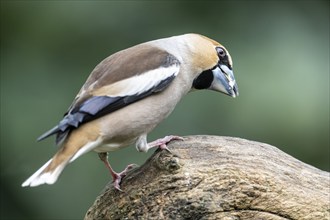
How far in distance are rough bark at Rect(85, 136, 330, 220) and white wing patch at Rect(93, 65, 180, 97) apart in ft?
1.19

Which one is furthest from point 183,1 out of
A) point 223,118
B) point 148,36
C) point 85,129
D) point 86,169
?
point 85,129

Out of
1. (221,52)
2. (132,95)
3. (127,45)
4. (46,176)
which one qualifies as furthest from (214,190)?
(127,45)

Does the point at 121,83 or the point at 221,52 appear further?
the point at 221,52

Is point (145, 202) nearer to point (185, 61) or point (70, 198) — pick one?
point (185, 61)

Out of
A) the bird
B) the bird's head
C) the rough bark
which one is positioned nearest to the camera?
the rough bark

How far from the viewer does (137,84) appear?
4930 millimetres

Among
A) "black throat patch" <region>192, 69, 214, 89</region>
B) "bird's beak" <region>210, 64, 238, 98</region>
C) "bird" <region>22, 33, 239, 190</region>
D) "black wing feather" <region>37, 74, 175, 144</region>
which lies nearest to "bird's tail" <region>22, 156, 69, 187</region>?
"bird" <region>22, 33, 239, 190</region>

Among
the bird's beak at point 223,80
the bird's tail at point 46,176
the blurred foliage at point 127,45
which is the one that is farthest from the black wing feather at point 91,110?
the blurred foliage at point 127,45

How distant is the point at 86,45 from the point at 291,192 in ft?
Result: 10.1

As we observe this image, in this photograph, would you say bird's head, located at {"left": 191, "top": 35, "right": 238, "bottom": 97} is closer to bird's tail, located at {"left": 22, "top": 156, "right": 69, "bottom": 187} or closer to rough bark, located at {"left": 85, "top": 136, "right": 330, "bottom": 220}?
rough bark, located at {"left": 85, "top": 136, "right": 330, "bottom": 220}

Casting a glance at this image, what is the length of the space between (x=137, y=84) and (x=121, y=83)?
0.30 ft

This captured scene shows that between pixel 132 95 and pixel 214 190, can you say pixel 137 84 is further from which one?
pixel 214 190

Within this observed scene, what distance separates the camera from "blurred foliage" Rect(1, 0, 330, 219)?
6.90 meters

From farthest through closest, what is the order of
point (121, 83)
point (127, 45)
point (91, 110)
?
point (127, 45) < point (121, 83) < point (91, 110)
